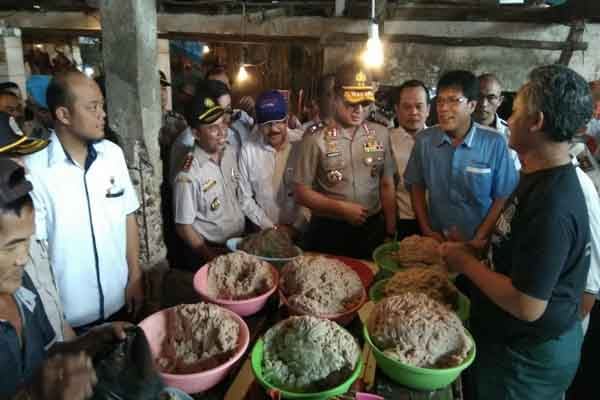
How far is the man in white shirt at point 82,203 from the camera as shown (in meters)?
2.16

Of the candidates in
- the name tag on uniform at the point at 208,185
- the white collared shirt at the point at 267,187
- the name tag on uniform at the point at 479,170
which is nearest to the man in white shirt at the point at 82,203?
the name tag on uniform at the point at 208,185

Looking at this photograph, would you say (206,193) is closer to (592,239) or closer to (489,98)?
(592,239)

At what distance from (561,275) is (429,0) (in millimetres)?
5404

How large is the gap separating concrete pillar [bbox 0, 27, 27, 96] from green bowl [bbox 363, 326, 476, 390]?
25.7 feet

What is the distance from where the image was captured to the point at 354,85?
294 cm

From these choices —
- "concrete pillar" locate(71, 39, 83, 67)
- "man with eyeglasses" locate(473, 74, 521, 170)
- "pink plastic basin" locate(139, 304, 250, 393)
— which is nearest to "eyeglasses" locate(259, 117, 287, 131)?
"man with eyeglasses" locate(473, 74, 521, 170)

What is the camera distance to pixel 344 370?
1464mm

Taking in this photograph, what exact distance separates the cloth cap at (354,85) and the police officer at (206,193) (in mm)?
967

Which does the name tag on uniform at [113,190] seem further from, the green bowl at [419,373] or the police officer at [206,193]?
the green bowl at [419,373]

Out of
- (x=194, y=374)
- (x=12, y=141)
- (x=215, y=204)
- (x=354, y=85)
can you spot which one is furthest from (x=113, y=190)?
(x=354, y=85)

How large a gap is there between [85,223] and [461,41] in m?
5.48

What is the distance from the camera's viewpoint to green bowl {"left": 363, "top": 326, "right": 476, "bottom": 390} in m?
1.48

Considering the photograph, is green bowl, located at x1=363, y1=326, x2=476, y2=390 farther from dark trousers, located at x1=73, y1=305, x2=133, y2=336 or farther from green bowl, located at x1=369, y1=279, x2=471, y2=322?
dark trousers, located at x1=73, y1=305, x2=133, y2=336

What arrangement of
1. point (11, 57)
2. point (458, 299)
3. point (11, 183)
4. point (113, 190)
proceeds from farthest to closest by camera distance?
point (11, 57) < point (113, 190) < point (458, 299) < point (11, 183)
